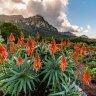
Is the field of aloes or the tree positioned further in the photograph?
the tree

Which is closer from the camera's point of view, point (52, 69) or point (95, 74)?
point (52, 69)

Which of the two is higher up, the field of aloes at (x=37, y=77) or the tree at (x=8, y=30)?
the tree at (x=8, y=30)

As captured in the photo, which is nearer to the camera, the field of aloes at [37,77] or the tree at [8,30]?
the field of aloes at [37,77]

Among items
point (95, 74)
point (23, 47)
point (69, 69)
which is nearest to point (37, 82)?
point (69, 69)

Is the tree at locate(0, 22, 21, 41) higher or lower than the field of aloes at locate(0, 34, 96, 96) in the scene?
higher

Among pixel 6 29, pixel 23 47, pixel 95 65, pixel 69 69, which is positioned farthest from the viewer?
pixel 6 29

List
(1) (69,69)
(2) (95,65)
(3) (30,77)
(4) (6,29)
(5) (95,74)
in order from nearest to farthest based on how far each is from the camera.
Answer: (3) (30,77), (1) (69,69), (5) (95,74), (2) (95,65), (4) (6,29)

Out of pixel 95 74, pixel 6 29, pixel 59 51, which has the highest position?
pixel 6 29

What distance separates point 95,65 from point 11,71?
11.6 metres

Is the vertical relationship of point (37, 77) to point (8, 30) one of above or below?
below

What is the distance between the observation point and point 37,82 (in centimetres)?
1034

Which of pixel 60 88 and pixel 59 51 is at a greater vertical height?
pixel 59 51

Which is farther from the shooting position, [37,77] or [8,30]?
[8,30]

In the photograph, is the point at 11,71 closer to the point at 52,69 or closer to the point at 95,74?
the point at 52,69
